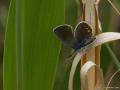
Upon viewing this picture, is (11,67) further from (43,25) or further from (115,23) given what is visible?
(115,23)

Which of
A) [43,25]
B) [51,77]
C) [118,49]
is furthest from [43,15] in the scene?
[118,49]
